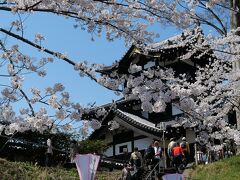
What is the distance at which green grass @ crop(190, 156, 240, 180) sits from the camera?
14.4 meters

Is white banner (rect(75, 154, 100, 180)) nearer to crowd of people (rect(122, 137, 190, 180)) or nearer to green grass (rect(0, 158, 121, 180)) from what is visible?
green grass (rect(0, 158, 121, 180))

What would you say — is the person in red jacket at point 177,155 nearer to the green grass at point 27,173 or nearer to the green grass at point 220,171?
the green grass at point 220,171

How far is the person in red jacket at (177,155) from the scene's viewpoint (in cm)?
1402

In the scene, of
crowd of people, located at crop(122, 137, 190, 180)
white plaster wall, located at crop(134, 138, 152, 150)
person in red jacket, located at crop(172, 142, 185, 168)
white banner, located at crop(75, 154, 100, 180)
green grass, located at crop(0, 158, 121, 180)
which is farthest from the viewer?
white plaster wall, located at crop(134, 138, 152, 150)

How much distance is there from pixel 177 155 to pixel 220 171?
6.41 feet

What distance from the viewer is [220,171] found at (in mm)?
15016

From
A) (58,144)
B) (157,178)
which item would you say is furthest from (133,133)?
(157,178)

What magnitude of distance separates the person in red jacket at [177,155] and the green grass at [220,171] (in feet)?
3.83

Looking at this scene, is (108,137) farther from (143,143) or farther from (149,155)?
(149,155)

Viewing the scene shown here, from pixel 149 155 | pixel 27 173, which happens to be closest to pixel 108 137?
pixel 149 155

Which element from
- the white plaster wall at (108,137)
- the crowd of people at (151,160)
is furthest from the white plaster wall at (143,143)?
the crowd of people at (151,160)

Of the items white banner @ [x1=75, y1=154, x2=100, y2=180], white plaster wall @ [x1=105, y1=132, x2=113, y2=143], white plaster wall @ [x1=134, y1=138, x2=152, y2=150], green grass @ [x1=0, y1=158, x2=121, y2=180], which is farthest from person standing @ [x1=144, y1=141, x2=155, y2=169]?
white plaster wall @ [x1=105, y1=132, x2=113, y2=143]

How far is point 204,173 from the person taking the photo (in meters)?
15.4

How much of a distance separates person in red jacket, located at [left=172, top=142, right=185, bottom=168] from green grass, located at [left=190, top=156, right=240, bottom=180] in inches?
46.0
